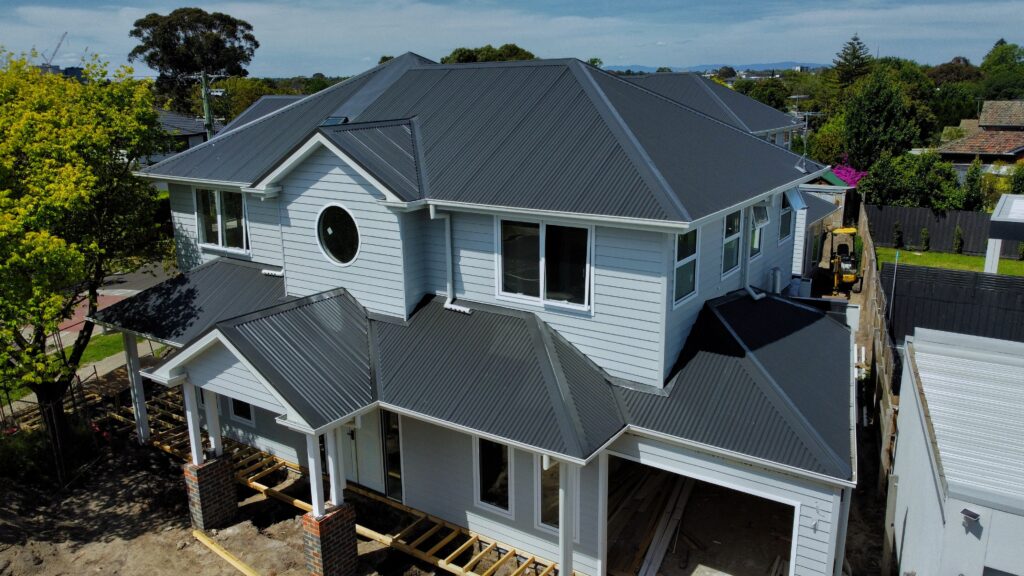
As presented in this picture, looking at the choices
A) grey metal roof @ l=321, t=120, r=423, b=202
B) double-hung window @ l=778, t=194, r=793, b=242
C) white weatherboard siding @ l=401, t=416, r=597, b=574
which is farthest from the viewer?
double-hung window @ l=778, t=194, r=793, b=242

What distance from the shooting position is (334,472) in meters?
12.7

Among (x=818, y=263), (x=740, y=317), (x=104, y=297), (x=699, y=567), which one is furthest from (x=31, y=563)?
(x=818, y=263)

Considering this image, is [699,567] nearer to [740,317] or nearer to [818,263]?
[740,317]

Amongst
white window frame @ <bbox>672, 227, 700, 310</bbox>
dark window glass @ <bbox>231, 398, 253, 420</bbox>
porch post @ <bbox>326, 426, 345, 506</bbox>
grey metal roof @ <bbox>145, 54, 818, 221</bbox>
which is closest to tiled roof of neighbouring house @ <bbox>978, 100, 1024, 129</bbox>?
grey metal roof @ <bbox>145, 54, 818, 221</bbox>

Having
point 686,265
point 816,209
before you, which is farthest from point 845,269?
point 686,265

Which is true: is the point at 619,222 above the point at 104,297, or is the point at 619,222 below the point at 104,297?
above

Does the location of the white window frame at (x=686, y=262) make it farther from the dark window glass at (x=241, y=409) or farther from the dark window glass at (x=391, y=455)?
the dark window glass at (x=241, y=409)

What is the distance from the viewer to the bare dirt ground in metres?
13.2

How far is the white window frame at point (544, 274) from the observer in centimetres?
1241

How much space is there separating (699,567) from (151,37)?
10392cm

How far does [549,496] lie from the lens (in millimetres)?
12766

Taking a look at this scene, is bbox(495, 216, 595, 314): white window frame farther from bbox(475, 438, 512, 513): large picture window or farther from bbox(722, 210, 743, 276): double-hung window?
bbox(722, 210, 743, 276): double-hung window

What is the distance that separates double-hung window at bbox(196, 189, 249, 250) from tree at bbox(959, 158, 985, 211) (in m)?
38.1

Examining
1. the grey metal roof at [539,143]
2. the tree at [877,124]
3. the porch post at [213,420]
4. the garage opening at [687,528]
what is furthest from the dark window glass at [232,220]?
the tree at [877,124]
